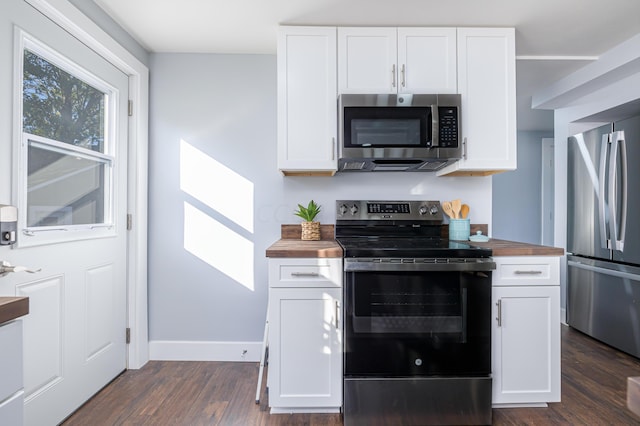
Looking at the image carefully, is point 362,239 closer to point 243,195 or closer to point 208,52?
point 243,195

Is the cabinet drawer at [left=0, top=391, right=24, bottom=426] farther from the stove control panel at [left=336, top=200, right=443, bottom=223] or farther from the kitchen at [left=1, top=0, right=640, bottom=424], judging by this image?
the stove control panel at [left=336, top=200, right=443, bottom=223]

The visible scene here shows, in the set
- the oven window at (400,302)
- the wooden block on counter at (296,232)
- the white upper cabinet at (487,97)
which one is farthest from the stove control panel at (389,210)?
the oven window at (400,302)

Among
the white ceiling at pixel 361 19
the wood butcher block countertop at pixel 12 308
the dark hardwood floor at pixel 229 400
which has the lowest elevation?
the dark hardwood floor at pixel 229 400

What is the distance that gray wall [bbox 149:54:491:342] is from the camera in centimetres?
272

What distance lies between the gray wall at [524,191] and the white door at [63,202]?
5.29 meters

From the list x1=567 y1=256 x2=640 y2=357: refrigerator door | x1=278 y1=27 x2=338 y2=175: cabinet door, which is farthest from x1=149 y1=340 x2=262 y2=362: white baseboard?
x1=567 y1=256 x2=640 y2=357: refrigerator door

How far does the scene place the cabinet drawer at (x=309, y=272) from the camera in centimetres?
195

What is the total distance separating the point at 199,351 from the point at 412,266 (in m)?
1.79

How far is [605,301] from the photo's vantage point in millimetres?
3070

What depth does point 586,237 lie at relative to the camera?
10.7ft

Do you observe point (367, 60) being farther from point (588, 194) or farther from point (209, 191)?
point (588, 194)

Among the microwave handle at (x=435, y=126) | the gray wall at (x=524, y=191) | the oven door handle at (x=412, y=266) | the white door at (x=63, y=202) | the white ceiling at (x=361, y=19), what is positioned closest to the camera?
the white door at (x=63, y=202)

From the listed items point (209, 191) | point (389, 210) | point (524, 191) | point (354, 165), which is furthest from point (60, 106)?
point (524, 191)

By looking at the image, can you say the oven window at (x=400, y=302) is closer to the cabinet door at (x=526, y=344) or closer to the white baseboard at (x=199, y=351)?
the cabinet door at (x=526, y=344)
